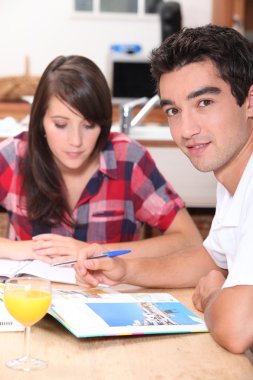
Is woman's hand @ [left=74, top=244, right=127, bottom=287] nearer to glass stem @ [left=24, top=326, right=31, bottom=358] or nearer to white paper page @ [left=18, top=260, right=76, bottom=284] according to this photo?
white paper page @ [left=18, top=260, right=76, bottom=284]

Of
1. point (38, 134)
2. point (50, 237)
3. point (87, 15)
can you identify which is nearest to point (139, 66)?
point (87, 15)

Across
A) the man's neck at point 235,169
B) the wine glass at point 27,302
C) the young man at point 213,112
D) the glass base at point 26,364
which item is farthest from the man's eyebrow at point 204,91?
the glass base at point 26,364

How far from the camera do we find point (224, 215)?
5.43 ft

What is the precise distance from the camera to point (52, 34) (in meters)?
5.84

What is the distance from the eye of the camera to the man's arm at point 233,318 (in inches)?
51.9

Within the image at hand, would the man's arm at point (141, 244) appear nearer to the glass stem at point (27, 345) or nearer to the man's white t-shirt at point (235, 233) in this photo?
the man's white t-shirt at point (235, 233)

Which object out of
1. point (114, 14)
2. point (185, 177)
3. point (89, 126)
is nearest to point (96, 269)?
point (89, 126)

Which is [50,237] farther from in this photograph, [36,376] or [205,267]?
[36,376]

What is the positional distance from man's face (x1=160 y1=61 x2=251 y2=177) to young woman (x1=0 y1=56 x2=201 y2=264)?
58cm

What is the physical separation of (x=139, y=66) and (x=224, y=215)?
4072 millimetres

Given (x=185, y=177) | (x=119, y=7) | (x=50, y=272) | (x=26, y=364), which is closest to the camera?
(x=26, y=364)

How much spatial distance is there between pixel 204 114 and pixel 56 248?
1.82 feet

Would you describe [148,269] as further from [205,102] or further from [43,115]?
[43,115]

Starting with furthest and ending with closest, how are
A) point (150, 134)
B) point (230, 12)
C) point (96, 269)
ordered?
point (230, 12), point (150, 134), point (96, 269)
